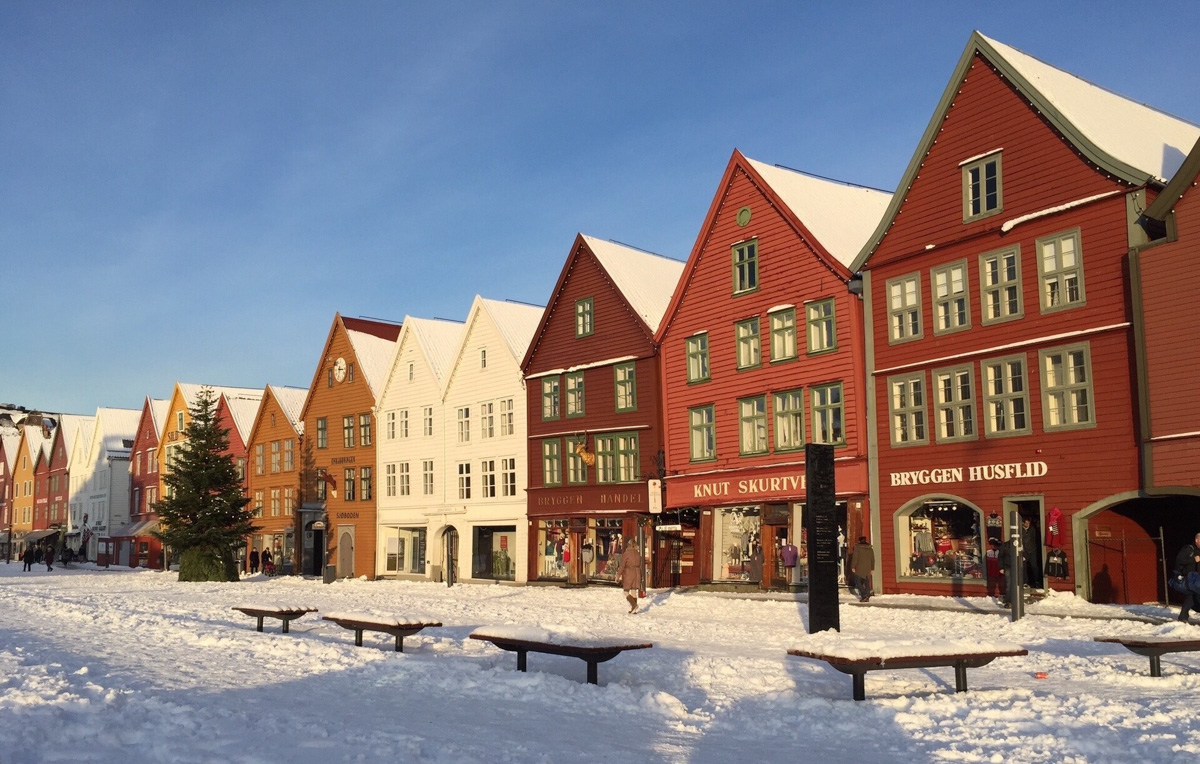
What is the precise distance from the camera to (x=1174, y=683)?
13.3 m

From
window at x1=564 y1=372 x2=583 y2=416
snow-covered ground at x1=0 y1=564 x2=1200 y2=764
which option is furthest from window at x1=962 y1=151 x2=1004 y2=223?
window at x1=564 y1=372 x2=583 y2=416

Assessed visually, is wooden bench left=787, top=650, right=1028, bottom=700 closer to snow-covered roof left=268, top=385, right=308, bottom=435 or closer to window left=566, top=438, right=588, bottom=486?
window left=566, top=438, right=588, bottom=486

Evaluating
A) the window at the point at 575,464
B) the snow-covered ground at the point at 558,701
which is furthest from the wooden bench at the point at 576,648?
the window at the point at 575,464

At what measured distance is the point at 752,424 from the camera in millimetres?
36438

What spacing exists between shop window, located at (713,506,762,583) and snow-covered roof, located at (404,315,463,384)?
18769mm

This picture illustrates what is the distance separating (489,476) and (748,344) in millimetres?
15902

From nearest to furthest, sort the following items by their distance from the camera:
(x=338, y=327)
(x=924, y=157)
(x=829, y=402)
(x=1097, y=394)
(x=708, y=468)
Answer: (x=1097, y=394) → (x=924, y=157) → (x=829, y=402) → (x=708, y=468) → (x=338, y=327)

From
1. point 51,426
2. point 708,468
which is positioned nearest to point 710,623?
point 708,468

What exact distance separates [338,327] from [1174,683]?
51.3 metres

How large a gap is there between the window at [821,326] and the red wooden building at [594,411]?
770cm

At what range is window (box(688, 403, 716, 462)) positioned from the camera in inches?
1496

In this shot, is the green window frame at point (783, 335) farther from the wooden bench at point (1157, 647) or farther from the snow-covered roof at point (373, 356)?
the snow-covered roof at point (373, 356)

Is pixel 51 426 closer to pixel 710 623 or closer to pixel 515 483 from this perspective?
pixel 515 483

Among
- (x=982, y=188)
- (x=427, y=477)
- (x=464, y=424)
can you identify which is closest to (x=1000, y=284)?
(x=982, y=188)
